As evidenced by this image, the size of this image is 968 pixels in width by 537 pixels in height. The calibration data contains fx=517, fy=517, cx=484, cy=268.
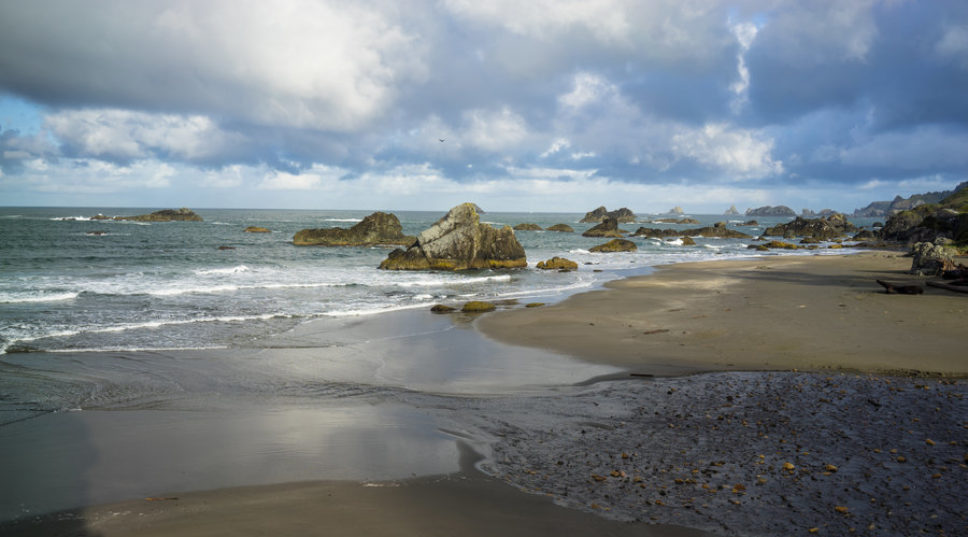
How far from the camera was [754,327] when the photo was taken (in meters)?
15.7

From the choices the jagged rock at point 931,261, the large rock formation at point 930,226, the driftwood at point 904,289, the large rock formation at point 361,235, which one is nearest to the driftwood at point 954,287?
the driftwood at point 904,289

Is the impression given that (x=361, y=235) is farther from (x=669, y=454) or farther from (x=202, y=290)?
(x=669, y=454)

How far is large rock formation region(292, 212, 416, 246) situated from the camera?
5822cm

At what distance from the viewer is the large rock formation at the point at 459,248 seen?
38000mm

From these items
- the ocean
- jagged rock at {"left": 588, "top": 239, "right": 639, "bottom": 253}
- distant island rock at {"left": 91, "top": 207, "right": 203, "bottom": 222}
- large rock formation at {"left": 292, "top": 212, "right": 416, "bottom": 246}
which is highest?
distant island rock at {"left": 91, "top": 207, "right": 203, "bottom": 222}

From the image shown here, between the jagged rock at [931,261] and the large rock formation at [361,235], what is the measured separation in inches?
1697

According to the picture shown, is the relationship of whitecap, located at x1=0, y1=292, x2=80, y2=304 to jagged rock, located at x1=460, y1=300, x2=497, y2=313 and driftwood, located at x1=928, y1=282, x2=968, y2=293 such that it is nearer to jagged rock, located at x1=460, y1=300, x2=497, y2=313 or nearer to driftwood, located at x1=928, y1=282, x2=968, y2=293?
jagged rock, located at x1=460, y1=300, x2=497, y2=313

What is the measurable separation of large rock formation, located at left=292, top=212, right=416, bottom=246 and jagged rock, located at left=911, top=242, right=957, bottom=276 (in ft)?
141

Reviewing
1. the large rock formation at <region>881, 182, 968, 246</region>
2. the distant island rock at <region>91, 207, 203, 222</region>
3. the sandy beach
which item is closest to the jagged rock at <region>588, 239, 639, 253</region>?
the large rock formation at <region>881, 182, 968, 246</region>

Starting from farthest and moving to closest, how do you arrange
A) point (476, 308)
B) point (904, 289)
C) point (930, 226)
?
point (930, 226)
point (904, 289)
point (476, 308)

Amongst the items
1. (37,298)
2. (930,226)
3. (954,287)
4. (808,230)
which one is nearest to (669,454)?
(954,287)

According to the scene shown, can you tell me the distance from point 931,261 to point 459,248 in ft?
93.1

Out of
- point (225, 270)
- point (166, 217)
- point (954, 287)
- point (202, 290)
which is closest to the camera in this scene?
point (954, 287)

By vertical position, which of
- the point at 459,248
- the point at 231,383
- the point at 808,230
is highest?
the point at 808,230
